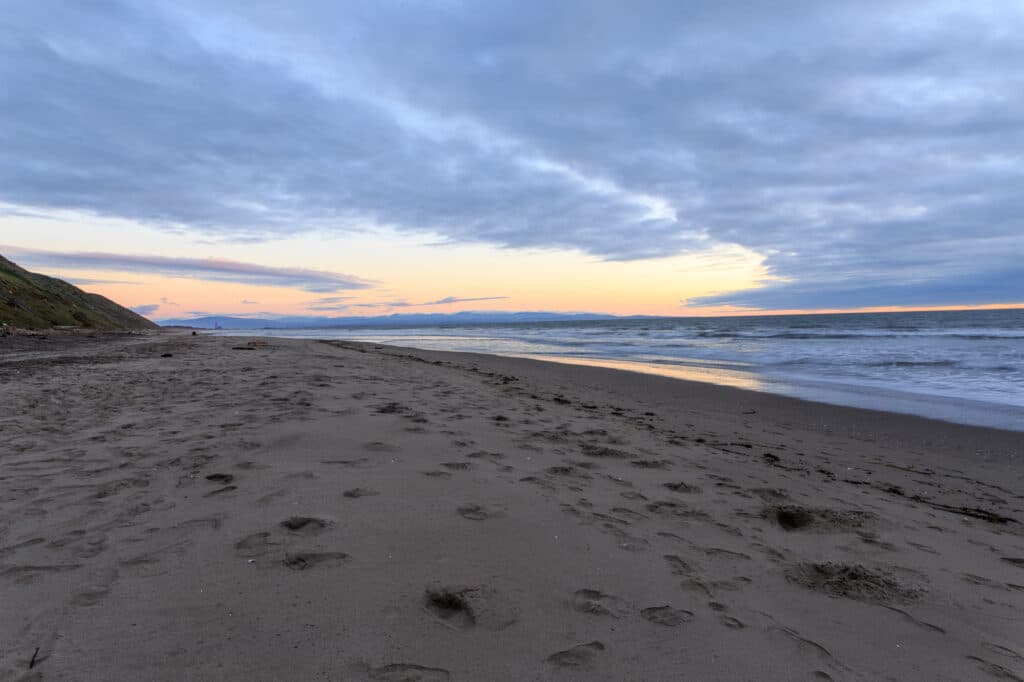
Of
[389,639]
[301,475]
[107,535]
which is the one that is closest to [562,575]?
[389,639]

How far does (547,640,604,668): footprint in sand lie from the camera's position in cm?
191

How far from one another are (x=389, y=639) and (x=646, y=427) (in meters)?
5.65

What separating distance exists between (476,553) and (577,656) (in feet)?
2.91

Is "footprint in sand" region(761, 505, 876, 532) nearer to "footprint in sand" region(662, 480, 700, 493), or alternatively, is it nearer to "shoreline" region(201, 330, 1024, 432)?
"footprint in sand" region(662, 480, 700, 493)

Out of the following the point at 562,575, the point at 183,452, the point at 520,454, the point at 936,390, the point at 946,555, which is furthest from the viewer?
the point at 936,390

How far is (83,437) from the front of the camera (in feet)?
16.2

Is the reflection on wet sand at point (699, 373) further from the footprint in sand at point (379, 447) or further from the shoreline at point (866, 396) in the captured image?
the footprint in sand at point (379, 447)

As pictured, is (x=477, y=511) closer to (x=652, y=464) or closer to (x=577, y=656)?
(x=577, y=656)

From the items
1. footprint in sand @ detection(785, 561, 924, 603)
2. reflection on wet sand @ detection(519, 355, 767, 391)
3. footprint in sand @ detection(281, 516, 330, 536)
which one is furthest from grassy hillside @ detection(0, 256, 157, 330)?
footprint in sand @ detection(785, 561, 924, 603)

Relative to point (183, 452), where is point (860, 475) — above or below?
below

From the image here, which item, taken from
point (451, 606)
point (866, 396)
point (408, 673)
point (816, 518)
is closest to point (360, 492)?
point (451, 606)

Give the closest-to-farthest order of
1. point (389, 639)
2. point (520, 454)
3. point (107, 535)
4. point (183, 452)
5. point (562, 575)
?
1. point (389, 639)
2. point (562, 575)
3. point (107, 535)
4. point (183, 452)
5. point (520, 454)

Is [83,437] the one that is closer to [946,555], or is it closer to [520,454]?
[520,454]

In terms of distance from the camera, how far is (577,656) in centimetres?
195
